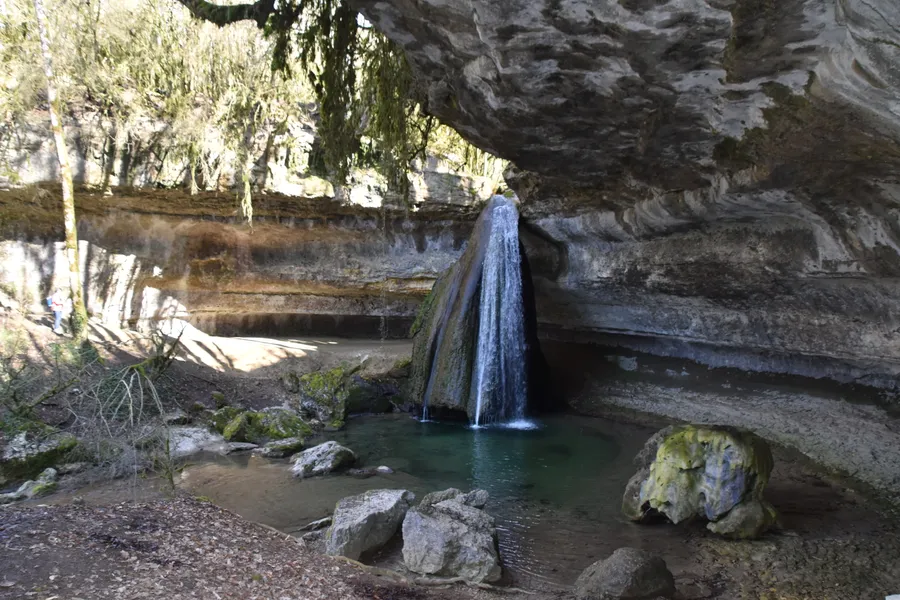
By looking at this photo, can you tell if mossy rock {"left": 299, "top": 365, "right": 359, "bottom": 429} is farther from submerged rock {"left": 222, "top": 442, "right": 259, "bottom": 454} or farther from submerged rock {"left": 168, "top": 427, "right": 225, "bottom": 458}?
submerged rock {"left": 168, "top": 427, "right": 225, "bottom": 458}

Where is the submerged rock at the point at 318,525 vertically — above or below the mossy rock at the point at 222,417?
above

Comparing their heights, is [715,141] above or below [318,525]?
above

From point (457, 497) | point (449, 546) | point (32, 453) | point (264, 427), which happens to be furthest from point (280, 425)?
point (449, 546)

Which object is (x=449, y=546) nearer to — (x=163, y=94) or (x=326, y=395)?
(x=326, y=395)

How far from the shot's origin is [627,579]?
3902 mm

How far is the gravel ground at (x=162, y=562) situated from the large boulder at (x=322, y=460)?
2162mm

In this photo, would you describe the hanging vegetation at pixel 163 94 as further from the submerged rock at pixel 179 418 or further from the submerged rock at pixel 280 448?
the submerged rock at pixel 179 418

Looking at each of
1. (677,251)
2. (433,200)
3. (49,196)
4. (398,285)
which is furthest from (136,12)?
(677,251)

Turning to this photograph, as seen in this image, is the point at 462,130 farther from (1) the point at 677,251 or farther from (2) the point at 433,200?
(2) the point at 433,200

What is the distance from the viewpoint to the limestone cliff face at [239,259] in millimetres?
13141

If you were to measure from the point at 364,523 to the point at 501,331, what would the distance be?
7.01m

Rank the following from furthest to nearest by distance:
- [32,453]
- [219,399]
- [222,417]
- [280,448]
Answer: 1. [219,399]
2. [222,417]
3. [280,448]
4. [32,453]

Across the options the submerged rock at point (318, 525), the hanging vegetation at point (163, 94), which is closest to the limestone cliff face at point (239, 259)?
the hanging vegetation at point (163, 94)

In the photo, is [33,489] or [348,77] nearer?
[33,489]
